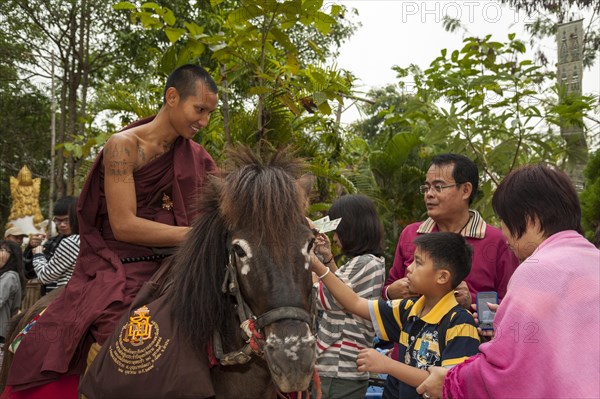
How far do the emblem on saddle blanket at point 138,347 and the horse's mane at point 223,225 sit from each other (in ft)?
0.39

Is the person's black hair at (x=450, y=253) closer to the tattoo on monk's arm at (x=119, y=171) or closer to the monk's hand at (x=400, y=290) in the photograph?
the monk's hand at (x=400, y=290)

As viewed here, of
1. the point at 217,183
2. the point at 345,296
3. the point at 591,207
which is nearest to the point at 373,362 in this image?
the point at 345,296

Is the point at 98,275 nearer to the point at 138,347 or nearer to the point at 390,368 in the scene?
the point at 138,347

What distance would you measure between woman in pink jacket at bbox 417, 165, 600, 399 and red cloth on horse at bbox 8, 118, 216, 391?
5.21 ft

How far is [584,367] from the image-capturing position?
1954mm

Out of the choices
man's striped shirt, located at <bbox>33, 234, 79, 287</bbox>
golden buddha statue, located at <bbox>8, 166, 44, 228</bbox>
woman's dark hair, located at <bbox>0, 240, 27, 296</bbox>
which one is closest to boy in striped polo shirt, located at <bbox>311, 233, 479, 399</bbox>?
man's striped shirt, located at <bbox>33, 234, 79, 287</bbox>

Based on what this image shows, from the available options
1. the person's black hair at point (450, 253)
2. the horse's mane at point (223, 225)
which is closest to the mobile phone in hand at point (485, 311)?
the person's black hair at point (450, 253)

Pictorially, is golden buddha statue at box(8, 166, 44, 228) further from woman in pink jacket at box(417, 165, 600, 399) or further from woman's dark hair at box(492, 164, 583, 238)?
woman in pink jacket at box(417, 165, 600, 399)

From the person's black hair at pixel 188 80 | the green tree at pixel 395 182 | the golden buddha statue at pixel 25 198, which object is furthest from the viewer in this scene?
the golden buddha statue at pixel 25 198

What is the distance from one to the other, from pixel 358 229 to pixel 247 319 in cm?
162

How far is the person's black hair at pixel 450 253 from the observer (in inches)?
115

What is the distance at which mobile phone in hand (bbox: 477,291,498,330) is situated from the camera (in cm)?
285

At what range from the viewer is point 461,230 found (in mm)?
3633

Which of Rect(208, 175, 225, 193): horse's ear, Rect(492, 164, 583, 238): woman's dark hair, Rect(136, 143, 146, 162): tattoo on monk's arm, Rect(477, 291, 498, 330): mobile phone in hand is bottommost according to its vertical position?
Rect(477, 291, 498, 330): mobile phone in hand
